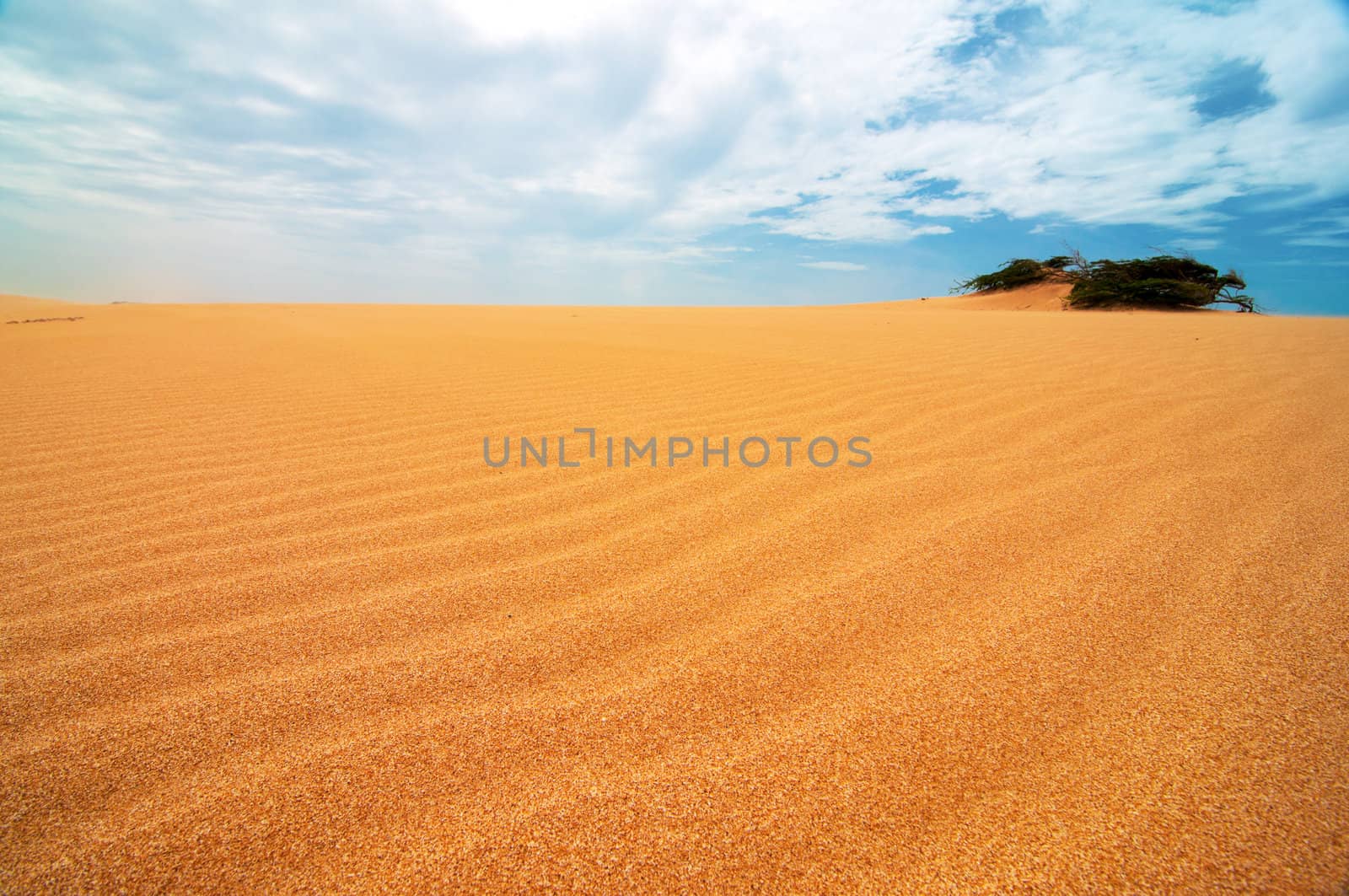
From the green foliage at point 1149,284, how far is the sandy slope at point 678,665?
1575 cm

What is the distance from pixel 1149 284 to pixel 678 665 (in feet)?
61.8

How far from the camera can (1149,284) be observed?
15.0 meters

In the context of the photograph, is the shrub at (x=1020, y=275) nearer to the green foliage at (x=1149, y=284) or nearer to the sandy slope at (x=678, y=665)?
the green foliage at (x=1149, y=284)

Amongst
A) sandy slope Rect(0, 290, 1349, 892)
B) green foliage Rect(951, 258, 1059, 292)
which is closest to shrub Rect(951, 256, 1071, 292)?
green foliage Rect(951, 258, 1059, 292)

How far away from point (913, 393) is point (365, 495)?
10.2 ft

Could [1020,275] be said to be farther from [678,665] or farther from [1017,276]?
[678,665]

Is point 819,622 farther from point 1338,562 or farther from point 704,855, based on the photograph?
point 1338,562

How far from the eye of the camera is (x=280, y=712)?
1093 mm

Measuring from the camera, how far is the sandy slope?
0.85 meters

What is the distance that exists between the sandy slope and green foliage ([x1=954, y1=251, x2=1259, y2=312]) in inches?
620

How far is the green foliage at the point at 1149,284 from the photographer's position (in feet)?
48.7

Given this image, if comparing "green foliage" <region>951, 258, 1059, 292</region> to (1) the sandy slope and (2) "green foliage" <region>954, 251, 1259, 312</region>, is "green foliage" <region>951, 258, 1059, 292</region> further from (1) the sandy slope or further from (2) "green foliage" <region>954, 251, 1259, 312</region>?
(1) the sandy slope

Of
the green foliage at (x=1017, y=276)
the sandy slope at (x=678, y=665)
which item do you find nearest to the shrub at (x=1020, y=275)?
the green foliage at (x=1017, y=276)

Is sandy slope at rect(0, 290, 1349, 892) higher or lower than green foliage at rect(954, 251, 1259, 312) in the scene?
lower
